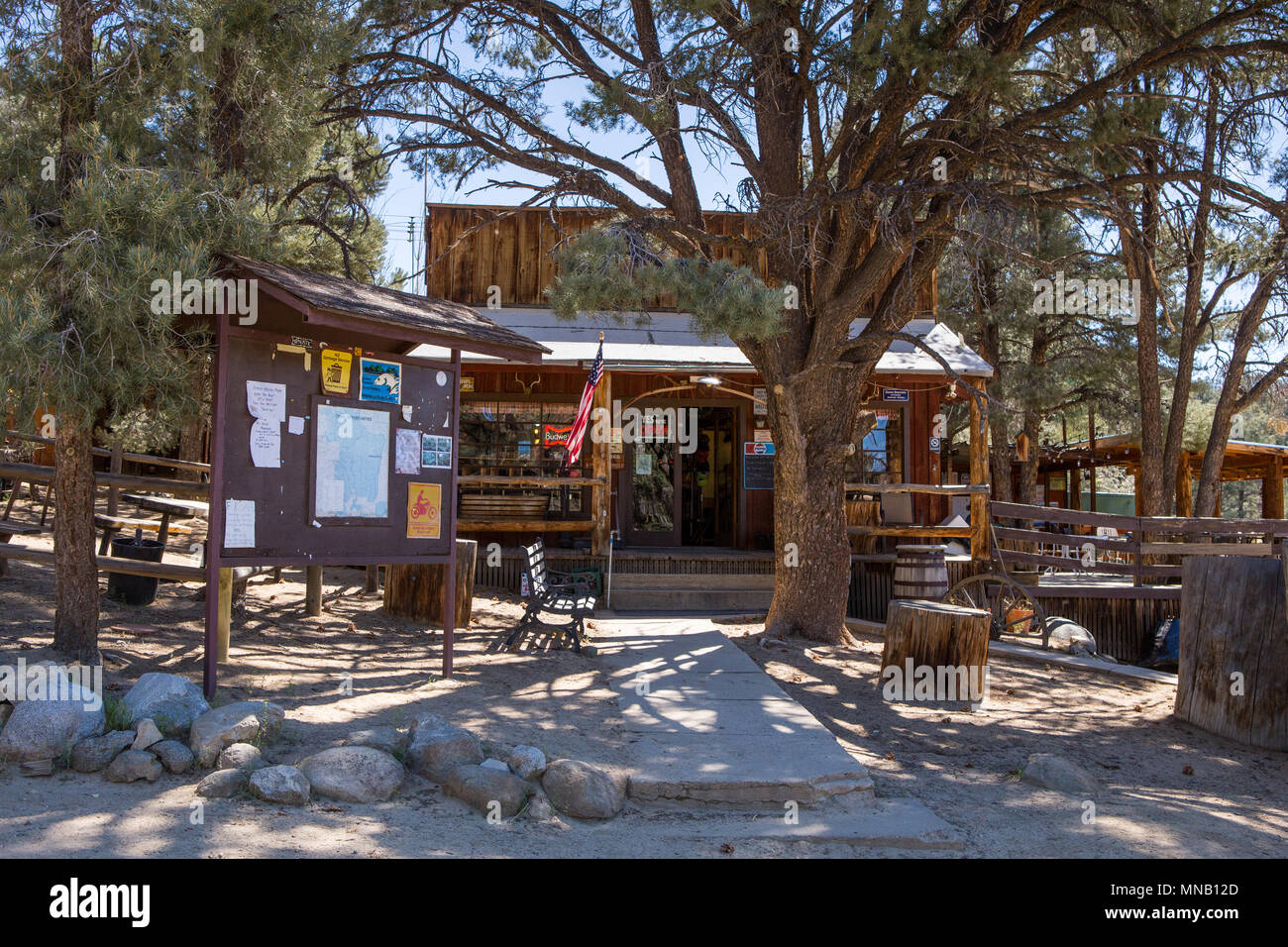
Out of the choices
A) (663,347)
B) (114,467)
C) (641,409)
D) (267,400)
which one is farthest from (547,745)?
(641,409)

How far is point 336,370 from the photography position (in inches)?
265

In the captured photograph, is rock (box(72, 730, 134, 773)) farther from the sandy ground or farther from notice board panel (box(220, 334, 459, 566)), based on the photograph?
the sandy ground

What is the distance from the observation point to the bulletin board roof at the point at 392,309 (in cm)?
605

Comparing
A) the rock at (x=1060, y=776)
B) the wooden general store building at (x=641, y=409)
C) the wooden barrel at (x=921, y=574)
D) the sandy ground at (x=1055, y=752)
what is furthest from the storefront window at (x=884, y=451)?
the rock at (x=1060, y=776)

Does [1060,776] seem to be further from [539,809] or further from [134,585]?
[134,585]

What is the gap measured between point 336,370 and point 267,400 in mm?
586

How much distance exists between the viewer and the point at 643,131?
34.7 ft

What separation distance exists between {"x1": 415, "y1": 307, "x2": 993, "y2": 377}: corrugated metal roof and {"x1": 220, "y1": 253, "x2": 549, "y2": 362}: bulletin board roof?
5.27 metres

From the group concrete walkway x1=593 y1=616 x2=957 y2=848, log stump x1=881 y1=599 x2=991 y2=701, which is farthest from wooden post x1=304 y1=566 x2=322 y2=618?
log stump x1=881 y1=599 x2=991 y2=701

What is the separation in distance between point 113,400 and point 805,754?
494cm

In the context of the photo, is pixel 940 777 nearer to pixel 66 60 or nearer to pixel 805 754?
pixel 805 754

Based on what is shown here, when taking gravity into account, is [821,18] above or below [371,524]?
above
